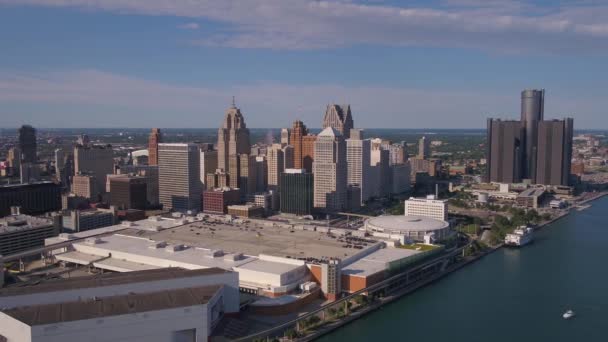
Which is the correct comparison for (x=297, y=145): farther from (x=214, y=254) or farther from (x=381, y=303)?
(x=381, y=303)

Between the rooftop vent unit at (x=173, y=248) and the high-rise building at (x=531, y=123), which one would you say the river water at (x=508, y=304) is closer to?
the rooftop vent unit at (x=173, y=248)

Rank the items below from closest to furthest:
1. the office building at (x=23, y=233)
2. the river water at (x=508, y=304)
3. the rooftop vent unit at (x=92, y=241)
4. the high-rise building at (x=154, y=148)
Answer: the river water at (x=508, y=304) < the rooftop vent unit at (x=92, y=241) < the office building at (x=23, y=233) < the high-rise building at (x=154, y=148)

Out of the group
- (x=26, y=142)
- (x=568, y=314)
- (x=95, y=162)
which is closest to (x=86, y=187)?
(x=95, y=162)

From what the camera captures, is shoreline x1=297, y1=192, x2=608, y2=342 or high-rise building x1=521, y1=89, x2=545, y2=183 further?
high-rise building x1=521, y1=89, x2=545, y2=183

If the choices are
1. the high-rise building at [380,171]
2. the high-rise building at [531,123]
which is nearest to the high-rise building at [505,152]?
the high-rise building at [531,123]

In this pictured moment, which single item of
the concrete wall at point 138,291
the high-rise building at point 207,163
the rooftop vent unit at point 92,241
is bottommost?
the rooftop vent unit at point 92,241

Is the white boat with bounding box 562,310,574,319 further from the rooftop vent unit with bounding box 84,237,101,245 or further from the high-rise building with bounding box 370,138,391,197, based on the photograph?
the high-rise building with bounding box 370,138,391,197

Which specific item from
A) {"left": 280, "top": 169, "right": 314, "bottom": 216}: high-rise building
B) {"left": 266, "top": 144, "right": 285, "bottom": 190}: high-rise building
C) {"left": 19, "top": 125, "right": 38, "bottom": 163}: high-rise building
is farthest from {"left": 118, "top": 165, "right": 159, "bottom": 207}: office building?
{"left": 19, "top": 125, "right": 38, "bottom": 163}: high-rise building
